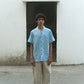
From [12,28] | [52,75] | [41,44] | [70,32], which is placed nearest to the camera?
[41,44]

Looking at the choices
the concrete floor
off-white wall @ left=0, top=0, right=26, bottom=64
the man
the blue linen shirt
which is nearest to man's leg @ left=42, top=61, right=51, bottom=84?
the man

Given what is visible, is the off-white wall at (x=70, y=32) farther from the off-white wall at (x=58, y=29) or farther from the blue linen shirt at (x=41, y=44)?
the blue linen shirt at (x=41, y=44)

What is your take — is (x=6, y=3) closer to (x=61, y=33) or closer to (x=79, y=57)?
(x=61, y=33)

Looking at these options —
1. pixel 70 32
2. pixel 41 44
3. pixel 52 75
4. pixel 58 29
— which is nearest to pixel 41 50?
pixel 41 44

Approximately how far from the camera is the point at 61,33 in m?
9.55

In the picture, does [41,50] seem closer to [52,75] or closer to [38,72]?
[38,72]

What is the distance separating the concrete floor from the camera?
743 centimetres

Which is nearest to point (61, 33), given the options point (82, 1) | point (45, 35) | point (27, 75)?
point (82, 1)

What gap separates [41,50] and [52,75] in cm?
292

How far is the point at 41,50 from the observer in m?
5.42

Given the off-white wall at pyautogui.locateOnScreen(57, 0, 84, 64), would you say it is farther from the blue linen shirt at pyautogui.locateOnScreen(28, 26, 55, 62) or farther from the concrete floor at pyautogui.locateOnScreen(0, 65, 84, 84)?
the blue linen shirt at pyautogui.locateOnScreen(28, 26, 55, 62)

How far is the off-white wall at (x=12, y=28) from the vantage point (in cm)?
936

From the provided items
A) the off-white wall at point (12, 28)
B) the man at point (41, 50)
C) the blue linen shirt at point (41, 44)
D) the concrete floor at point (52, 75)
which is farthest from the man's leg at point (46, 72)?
the off-white wall at point (12, 28)

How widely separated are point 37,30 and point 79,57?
4597 mm
